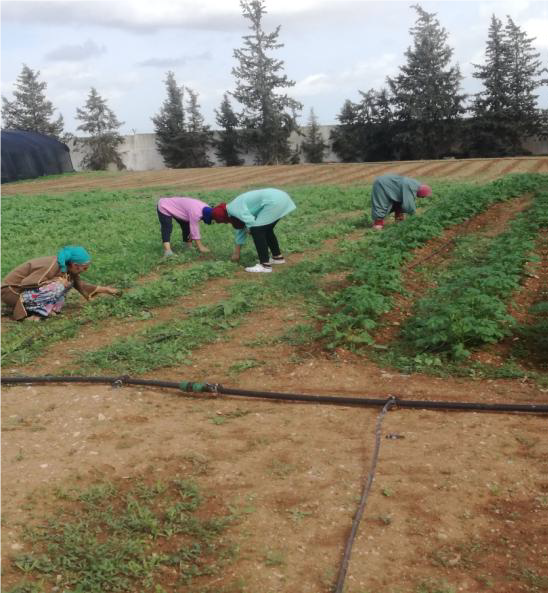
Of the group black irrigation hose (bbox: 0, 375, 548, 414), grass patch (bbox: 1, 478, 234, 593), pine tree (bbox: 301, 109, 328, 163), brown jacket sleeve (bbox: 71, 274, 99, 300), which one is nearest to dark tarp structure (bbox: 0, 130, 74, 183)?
pine tree (bbox: 301, 109, 328, 163)

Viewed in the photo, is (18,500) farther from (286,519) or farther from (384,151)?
(384,151)

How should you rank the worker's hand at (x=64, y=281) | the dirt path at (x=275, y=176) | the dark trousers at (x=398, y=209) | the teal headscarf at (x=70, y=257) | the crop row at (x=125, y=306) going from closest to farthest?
the crop row at (x=125, y=306) < the teal headscarf at (x=70, y=257) < the worker's hand at (x=64, y=281) < the dark trousers at (x=398, y=209) < the dirt path at (x=275, y=176)

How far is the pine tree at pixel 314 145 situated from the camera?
1435 inches

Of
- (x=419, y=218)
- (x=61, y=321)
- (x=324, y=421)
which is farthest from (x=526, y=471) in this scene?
(x=419, y=218)

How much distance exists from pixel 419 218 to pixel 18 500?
8280mm

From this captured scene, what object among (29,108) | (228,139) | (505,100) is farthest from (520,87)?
(29,108)

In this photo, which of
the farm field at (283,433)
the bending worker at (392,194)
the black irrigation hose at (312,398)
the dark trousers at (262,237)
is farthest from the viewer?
the bending worker at (392,194)

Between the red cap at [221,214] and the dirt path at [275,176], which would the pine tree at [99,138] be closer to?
the dirt path at [275,176]

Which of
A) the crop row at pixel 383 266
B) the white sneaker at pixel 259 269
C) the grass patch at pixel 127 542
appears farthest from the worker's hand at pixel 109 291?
the grass patch at pixel 127 542

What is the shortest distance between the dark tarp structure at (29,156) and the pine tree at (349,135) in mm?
14116

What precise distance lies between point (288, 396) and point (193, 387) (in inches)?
26.9

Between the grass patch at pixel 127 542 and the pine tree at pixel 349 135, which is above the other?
the grass patch at pixel 127 542

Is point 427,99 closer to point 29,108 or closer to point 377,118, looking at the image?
point 377,118

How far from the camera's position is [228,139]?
1501 inches
